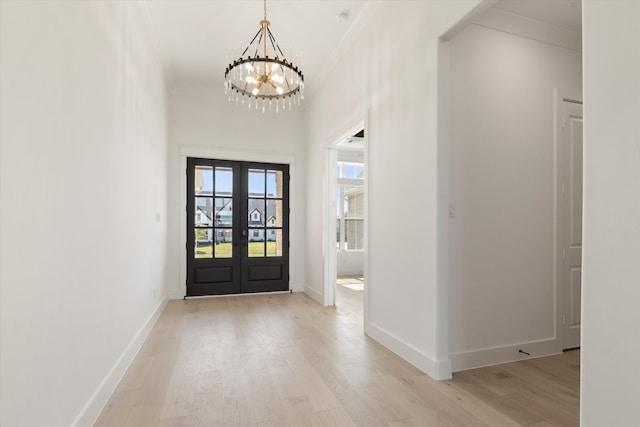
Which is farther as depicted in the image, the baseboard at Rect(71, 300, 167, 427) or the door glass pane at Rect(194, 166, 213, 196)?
the door glass pane at Rect(194, 166, 213, 196)

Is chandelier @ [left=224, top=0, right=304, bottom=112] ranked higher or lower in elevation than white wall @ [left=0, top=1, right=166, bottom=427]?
higher

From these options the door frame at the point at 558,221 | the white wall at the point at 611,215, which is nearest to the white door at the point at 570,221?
the door frame at the point at 558,221

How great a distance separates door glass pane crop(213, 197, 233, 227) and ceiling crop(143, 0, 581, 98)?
2113 mm

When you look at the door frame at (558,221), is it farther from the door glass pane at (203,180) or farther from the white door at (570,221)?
the door glass pane at (203,180)

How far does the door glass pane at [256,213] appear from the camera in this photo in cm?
588

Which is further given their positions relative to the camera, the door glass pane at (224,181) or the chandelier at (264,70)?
the door glass pane at (224,181)

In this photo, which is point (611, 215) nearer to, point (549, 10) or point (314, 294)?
point (549, 10)

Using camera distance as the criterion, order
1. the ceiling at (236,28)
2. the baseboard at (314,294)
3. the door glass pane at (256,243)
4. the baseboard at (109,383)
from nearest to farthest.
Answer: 1. the baseboard at (109,383)
2. the ceiling at (236,28)
3. the baseboard at (314,294)
4. the door glass pane at (256,243)

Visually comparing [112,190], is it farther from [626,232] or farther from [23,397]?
[626,232]

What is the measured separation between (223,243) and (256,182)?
47.9 inches

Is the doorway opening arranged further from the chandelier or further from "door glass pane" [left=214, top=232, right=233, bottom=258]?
the chandelier

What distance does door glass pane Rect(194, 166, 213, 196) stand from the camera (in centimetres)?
565

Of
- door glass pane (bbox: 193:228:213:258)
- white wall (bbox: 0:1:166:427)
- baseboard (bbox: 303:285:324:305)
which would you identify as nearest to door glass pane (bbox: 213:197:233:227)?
door glass pane (bbox: 193:228:213:258)

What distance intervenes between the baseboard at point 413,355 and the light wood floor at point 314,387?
2.5 inches
